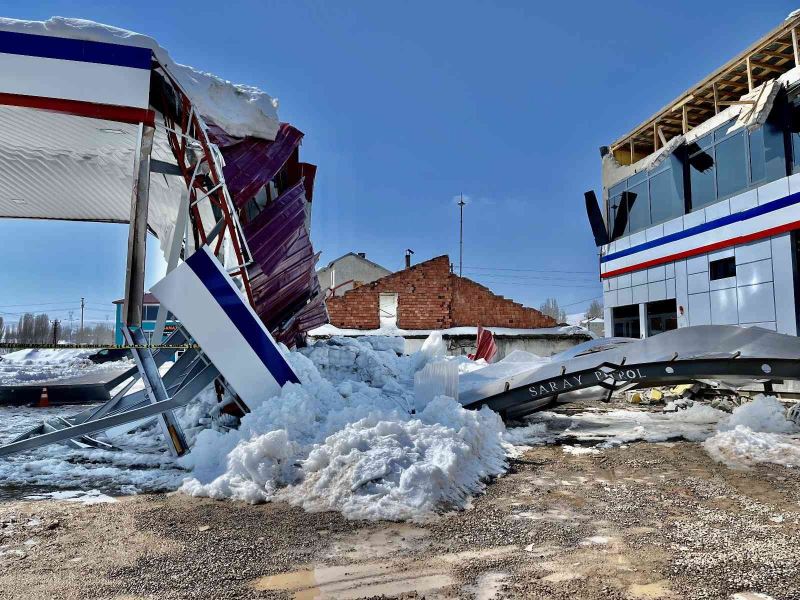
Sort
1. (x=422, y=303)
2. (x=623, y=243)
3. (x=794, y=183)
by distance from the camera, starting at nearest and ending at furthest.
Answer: (x=794, y=183), (x=623, y=243), (x=422, y=303)

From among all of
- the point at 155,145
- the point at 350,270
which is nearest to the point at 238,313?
the point at 155,145

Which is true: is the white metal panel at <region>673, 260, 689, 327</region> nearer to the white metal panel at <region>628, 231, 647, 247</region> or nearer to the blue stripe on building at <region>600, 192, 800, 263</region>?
the blue stripe on building at <region>600, 192, 800, 263</region>

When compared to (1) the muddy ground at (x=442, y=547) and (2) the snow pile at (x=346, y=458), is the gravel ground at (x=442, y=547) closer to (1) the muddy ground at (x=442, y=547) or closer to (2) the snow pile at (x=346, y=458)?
(1) the muddy ground at (x=442, y=547)

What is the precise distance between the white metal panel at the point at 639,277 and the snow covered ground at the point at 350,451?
8.10 m

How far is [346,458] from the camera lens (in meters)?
4.04

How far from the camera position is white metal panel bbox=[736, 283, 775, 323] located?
9992mm

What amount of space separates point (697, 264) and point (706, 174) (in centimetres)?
216

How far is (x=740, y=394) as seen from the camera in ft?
27.4

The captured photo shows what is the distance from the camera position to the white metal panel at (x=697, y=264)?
39.1 feet

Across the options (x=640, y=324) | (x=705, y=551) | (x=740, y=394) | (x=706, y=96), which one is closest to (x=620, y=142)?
(x=706, y=96)

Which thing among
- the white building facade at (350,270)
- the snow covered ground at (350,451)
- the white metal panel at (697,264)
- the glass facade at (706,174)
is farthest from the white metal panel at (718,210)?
the white building facade at (350,270)

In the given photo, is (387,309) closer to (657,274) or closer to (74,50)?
(657,274)

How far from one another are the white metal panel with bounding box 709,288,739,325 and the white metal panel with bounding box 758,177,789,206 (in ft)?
6.55

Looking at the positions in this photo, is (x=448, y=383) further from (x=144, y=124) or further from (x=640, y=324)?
(x=640, y=324)
